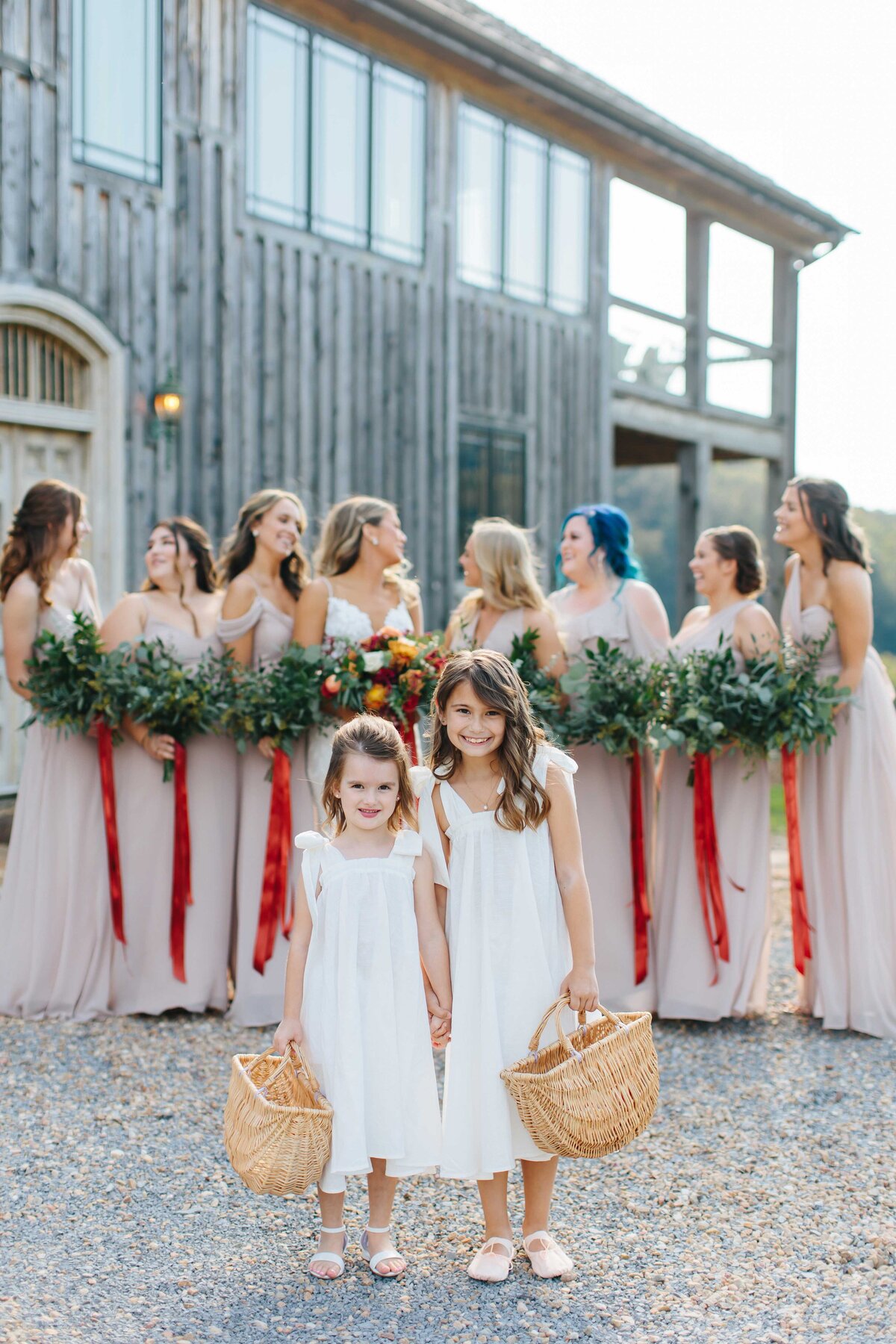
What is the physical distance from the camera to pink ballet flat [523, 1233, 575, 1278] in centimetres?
338

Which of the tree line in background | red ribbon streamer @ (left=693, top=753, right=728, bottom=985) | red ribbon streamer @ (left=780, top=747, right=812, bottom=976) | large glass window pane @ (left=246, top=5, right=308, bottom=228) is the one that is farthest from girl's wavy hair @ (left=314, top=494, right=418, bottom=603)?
the tree line in background

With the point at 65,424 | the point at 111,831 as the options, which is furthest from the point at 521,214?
the point at 111,831

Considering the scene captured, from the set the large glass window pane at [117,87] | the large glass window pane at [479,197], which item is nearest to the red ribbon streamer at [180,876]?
the large glass window pane at [117,87]

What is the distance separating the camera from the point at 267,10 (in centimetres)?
998

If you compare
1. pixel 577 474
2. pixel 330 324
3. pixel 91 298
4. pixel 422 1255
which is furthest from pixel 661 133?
pixel 422 1255

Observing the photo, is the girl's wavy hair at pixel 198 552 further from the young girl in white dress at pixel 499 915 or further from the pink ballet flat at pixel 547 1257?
the pink ballet flat at pixel 547 1257

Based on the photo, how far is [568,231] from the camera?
1343 cm

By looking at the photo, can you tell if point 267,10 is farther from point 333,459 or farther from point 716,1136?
point 716,1136

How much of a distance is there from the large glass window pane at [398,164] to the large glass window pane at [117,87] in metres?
2.39

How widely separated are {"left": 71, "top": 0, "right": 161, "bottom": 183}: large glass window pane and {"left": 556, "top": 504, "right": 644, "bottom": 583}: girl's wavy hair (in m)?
4.96

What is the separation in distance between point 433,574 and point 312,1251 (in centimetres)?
863

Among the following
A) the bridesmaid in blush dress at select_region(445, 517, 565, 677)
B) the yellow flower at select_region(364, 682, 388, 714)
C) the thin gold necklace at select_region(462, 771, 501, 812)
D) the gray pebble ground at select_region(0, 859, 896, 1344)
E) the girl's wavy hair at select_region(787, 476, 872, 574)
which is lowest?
the gray pebble ground at select_region(0, 859, 896, 1344)

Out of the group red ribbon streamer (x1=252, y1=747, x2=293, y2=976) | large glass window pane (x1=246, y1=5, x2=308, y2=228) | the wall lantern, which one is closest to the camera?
red ribbon streamer (x1=252, y1=747, x2=293, y2=976)

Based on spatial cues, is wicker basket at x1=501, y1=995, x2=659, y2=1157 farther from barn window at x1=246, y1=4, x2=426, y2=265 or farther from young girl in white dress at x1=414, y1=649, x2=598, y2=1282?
barn window at x1=246, y1=4, x2=426, y2=265
